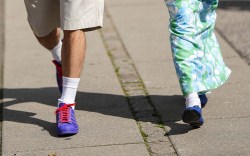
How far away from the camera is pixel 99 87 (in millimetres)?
6141

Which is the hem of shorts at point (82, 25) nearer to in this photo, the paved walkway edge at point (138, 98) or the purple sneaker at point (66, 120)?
the purple sneaker at point (66, 120)

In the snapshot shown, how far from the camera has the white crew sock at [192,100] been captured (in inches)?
195

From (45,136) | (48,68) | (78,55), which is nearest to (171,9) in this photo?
(78,55)

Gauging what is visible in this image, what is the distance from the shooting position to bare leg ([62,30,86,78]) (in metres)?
5.02

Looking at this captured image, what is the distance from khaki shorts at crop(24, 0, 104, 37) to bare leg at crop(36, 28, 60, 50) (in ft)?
0.72

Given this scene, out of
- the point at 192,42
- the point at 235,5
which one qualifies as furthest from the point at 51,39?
the point at 235,5

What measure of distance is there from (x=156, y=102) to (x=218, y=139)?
0.97m

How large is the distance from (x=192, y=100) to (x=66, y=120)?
869 millimetres

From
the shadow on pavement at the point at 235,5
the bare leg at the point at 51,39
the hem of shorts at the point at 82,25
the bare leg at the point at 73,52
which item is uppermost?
the hem of shorts at the point at 82,25

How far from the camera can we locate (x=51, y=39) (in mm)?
5578

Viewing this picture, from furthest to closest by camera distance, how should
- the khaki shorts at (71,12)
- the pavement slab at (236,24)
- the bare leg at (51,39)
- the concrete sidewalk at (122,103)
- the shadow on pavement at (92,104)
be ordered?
1. the pavement slab at (236,24)
2. the bare leg at (51,39)
3. the shadow on pavement at (92,104)
4. the khaki shorts at (71,12)
5. the concrete sidewalk at (122,103)

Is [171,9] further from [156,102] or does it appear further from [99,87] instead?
[99,87]

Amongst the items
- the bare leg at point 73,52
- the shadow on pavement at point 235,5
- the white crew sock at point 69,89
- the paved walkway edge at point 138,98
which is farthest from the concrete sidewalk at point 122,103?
the shadow on pavement at point 235,5

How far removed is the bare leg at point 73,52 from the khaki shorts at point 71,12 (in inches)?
2.6
